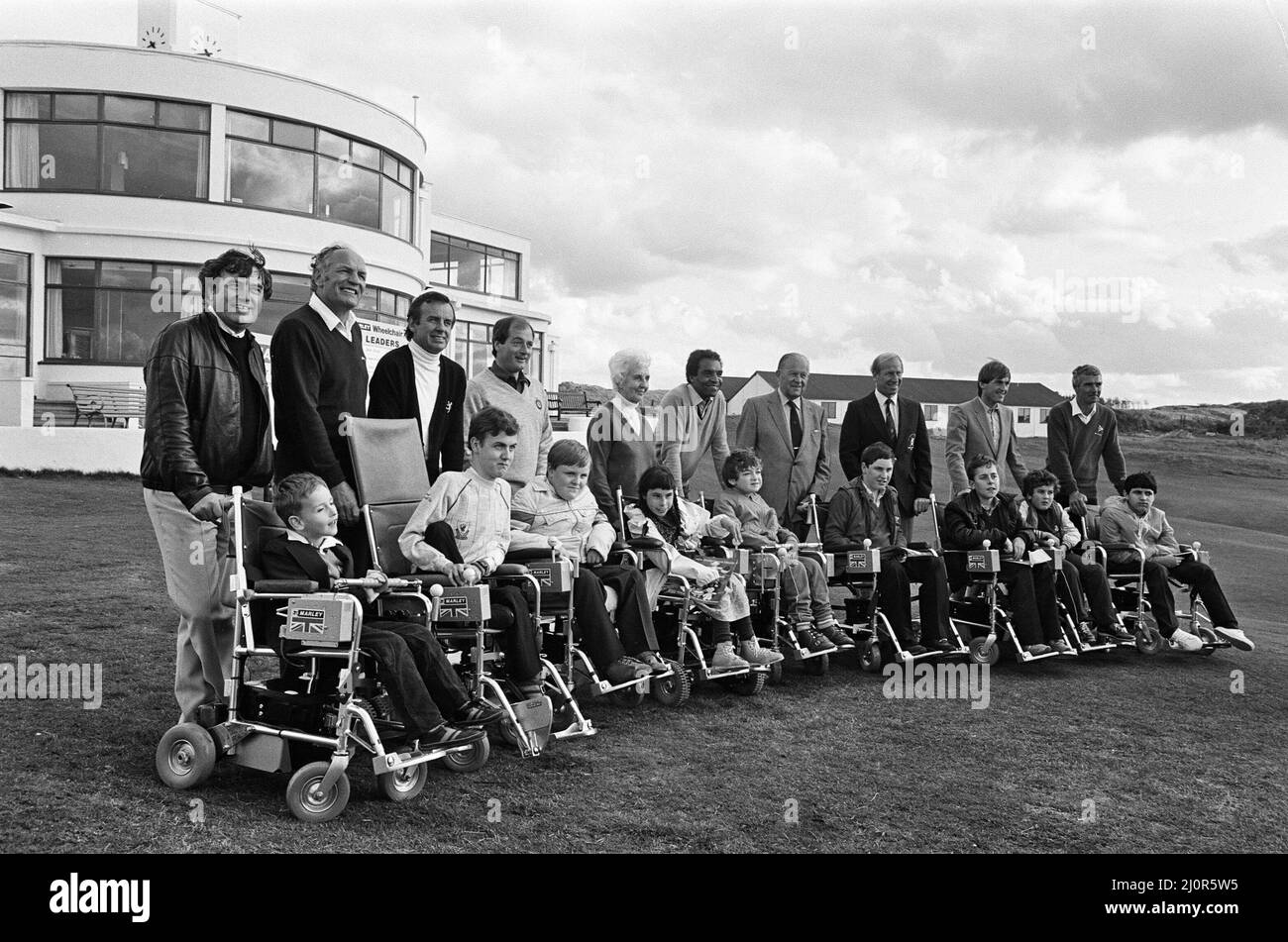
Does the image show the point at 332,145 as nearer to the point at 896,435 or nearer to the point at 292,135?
the point at 292,135

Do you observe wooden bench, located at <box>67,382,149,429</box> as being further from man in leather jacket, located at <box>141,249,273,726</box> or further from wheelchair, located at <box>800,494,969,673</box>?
man in leather jacket, located at <box>141,249,273,726</box>

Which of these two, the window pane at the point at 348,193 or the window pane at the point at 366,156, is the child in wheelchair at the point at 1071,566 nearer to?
the window pane at the point at 348,193

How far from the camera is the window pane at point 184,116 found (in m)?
23.7

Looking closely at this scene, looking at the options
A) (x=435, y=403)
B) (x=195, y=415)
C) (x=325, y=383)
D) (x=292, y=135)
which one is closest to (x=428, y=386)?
(x=435, y=403)

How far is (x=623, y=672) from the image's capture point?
5.61 m

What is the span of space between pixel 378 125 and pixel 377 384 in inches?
969

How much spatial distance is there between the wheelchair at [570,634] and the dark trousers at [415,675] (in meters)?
1.00

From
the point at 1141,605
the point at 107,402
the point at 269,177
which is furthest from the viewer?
the point at 269,177

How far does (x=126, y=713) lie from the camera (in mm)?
5387

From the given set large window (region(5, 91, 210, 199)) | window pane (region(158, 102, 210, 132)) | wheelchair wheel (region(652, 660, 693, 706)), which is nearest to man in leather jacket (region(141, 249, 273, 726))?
wheelchair wheel (region(652, 660, 693, 706))

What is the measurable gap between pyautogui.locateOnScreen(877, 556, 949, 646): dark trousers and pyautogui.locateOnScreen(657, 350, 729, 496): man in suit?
4.55 ft

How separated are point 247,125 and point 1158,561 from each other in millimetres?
23069

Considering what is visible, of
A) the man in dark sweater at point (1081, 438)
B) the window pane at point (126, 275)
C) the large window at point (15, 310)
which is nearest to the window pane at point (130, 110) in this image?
the window pane at point (126, 275)

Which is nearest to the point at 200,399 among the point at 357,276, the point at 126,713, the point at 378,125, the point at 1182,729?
the point at 357,276
